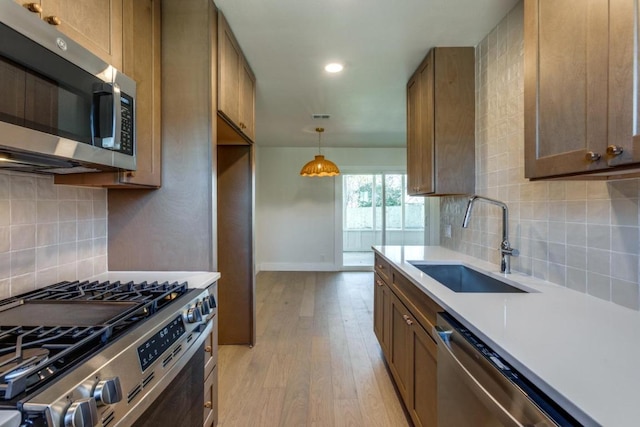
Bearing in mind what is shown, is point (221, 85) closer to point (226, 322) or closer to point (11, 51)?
point (11, 51)

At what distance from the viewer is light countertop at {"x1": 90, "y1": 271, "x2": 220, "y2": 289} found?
160cm

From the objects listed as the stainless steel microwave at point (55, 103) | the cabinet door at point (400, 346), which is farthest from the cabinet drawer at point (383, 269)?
the stainless steel microwave at point (55, 103)

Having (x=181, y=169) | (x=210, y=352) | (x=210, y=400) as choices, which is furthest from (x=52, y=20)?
(x=210, y=400)

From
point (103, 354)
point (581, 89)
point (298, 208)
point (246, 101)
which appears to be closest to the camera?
point (103, 354)

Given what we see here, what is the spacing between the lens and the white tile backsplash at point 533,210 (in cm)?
119

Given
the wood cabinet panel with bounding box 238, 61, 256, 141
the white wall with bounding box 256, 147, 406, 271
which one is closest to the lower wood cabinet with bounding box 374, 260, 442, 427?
the wood cabinet panel with bounding box 238, 61, 256, 141

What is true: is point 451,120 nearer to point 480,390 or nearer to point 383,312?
point 383,312

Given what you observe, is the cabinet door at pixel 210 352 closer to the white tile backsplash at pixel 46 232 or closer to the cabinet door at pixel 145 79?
the white tile backsplash at pixel 46 232

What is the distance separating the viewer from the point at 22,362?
70cm

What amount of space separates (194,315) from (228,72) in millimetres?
1526

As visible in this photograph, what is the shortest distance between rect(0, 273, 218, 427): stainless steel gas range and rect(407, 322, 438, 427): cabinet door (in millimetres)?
1024

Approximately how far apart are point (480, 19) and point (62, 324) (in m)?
2.57

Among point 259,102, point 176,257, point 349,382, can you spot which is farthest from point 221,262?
point 259,102

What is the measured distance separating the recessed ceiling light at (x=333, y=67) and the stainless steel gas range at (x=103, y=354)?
203cm
